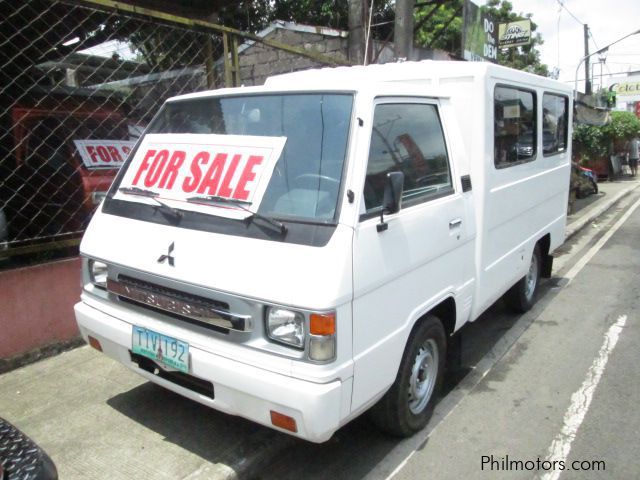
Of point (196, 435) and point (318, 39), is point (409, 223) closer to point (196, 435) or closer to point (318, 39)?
point (196, 435)

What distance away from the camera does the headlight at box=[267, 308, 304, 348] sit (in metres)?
2.25

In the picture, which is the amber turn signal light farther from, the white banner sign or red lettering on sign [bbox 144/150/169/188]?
the white banner sign

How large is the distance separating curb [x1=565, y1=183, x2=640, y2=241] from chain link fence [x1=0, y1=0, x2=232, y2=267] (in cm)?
699

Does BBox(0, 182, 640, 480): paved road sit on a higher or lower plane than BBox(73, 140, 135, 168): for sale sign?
lower

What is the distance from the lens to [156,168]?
2.99 metres

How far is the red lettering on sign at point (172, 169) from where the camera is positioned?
2.87 meters

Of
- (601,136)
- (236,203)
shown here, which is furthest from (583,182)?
(236,203)

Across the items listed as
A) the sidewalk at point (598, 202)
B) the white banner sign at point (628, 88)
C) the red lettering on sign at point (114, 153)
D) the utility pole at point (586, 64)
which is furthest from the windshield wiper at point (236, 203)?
the white banner sign at point (628, 88)

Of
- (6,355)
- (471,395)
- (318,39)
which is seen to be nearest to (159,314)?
(6,355)

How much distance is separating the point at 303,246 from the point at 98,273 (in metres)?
1.41

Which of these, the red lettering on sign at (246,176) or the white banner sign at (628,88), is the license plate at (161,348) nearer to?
the red lettering on sign at (246,176)

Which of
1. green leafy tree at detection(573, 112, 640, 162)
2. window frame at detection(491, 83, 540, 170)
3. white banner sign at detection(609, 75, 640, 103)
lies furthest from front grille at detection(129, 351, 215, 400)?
white banner sign at detection(609, 75, 640, 103)

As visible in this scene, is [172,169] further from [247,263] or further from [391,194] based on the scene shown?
[391,194]

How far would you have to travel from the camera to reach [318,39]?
30.6 feet
